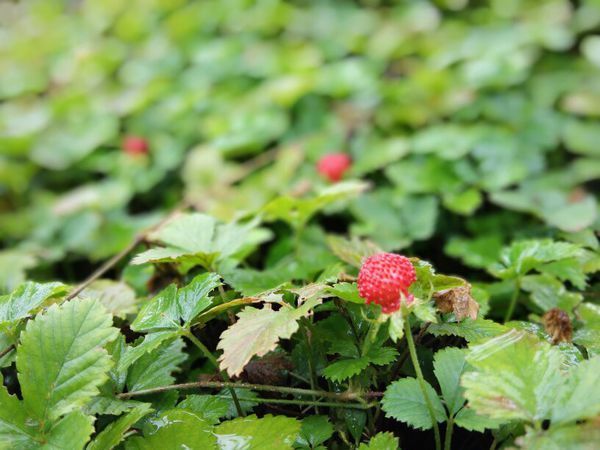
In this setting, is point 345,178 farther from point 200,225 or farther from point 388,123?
point 200,225

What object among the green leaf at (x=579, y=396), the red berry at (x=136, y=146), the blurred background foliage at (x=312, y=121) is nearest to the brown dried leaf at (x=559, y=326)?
the green leaf at (x=579, y=396)

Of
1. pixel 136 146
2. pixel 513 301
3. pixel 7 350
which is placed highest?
pixel 7 350

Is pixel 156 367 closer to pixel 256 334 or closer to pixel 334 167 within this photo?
pixel 256 334

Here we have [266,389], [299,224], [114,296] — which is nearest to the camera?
[266,389]

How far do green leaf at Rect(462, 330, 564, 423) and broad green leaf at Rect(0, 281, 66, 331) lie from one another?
680mm

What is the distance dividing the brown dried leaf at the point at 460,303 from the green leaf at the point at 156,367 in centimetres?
45

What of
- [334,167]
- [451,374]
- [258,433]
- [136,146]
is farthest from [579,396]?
[136,146]

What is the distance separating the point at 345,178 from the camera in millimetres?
1923

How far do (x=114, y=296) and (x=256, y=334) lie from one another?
0.46 meters

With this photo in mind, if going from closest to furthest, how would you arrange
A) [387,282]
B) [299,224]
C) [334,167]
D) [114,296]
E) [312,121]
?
[387,282] → [114,296] → [299,224] → [334,167] → [312,121]

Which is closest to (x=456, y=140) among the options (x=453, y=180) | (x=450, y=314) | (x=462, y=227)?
(x=453, y=180)

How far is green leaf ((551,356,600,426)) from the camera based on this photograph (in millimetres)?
661

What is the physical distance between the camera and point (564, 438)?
641mm

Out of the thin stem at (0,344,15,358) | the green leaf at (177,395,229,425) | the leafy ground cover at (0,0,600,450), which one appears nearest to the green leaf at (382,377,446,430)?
the leafy ground cover at (0,0,600,450)
